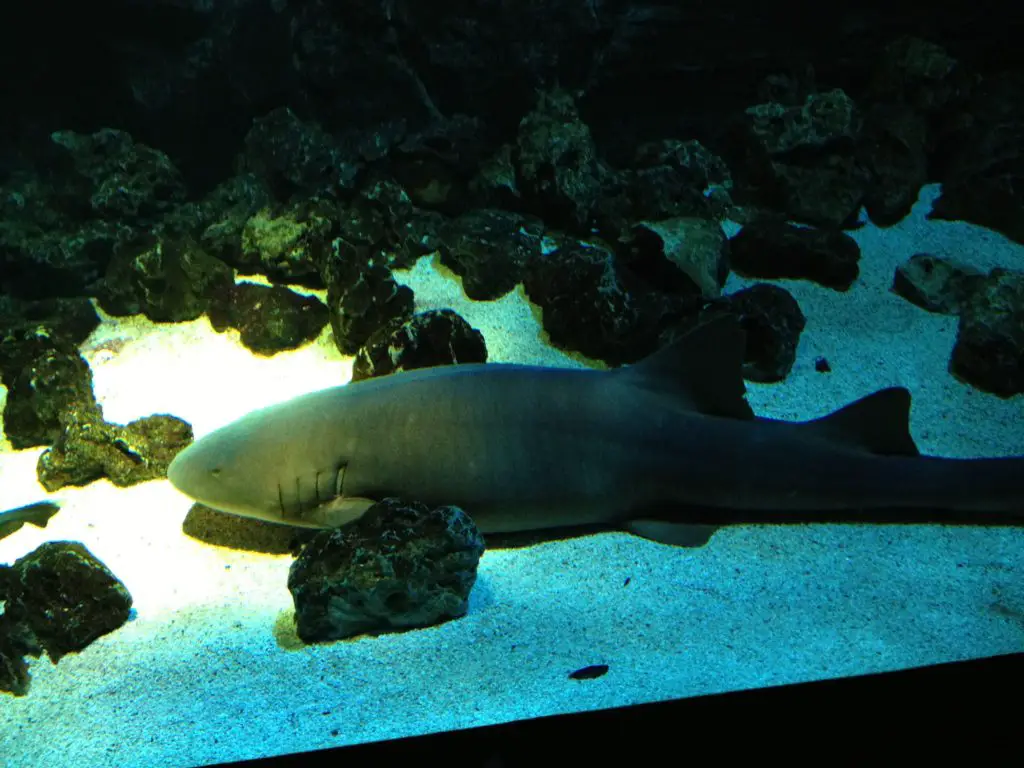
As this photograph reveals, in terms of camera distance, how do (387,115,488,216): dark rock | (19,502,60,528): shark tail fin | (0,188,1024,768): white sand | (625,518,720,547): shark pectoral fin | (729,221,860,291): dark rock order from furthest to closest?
(387,115,488,216): dark rock < (729,221,860,291): dark rock < (19,502,60,528): shark tail fin < (625,518,720,547): shark pectoral fin < (0,188,1024,768): white sand

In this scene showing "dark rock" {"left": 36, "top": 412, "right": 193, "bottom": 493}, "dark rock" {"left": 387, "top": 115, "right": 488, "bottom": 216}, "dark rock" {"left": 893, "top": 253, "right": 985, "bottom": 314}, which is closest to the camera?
"dark rock" {"left": 36, "top": 412, "right": 193, "bottom": 493}

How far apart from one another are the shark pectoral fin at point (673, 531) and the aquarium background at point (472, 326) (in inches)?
1.9

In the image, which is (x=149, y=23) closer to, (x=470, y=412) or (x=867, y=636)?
(x=470, y=412)

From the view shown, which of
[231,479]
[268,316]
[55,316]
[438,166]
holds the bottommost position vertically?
[231,479]

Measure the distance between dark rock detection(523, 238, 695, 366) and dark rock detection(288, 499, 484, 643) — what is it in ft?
6.81

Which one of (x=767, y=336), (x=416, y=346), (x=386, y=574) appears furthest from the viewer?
(x=767, y=336)

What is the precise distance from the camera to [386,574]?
271 cm

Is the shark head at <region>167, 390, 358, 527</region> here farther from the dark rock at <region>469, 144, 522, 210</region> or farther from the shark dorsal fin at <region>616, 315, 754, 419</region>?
the dark rock at <region>469, 144, 522, 210</region>

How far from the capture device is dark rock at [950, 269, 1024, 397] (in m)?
4.40

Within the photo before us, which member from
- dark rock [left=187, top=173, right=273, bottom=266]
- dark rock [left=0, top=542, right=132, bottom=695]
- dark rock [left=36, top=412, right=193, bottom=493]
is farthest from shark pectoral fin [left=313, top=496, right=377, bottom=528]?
dark rock [left=187, top=173, right=273, bottom=266]

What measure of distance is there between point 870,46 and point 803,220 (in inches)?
97.6

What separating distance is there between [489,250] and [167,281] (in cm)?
234

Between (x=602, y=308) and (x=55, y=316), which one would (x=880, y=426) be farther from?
(x=55, y=316)

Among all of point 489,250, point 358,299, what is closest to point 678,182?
point 489,250
